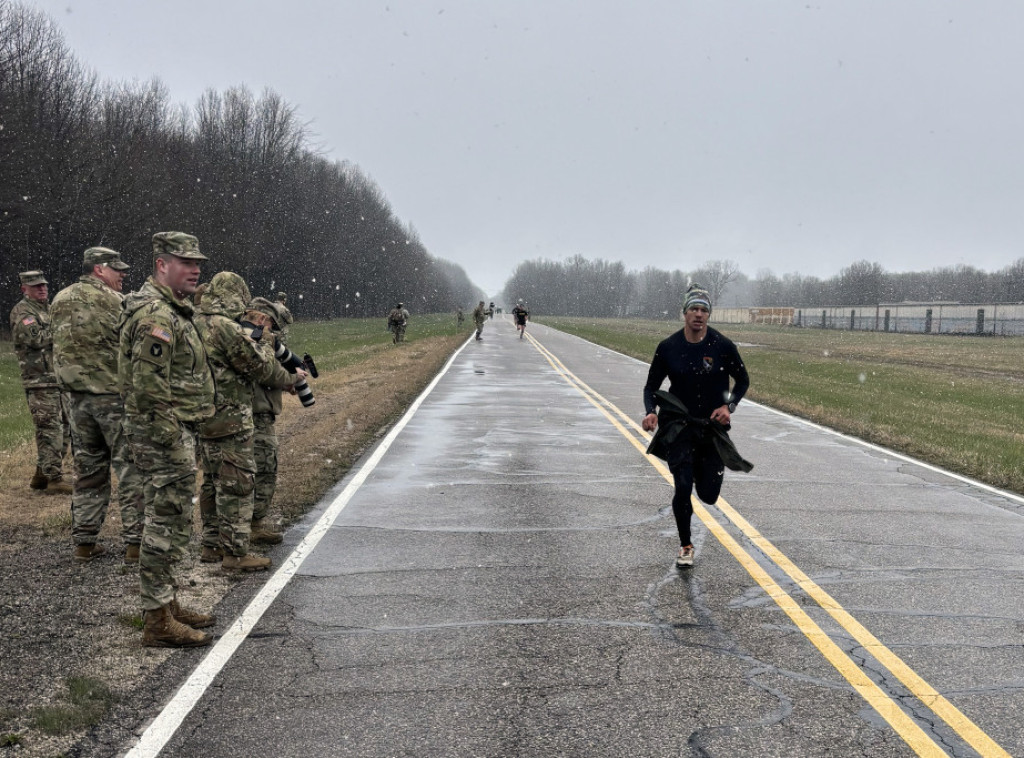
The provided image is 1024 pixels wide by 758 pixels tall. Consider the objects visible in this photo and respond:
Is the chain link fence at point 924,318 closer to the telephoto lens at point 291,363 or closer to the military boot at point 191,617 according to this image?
the telephoto lens at point 291,363

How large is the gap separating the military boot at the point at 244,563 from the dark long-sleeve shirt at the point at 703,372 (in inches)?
116

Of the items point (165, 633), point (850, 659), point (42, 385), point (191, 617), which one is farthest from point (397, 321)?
point (850, 659)

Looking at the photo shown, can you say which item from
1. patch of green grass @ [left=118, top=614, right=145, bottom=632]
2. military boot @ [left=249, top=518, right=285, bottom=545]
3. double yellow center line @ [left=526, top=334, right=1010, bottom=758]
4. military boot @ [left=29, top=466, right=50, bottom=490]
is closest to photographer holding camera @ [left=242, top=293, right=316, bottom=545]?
military boot @ [left=249, top=518, right=285, bottom=545]

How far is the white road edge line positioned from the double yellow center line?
313 cm

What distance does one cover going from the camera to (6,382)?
20484 mm

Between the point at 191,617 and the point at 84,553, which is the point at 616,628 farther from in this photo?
the point at 84,553

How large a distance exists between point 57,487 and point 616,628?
6236 mm

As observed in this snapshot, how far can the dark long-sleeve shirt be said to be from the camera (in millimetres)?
6371

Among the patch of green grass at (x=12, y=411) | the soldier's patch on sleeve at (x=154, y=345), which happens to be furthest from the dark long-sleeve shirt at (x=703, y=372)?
the patch of green grass at (x=12, y=411)

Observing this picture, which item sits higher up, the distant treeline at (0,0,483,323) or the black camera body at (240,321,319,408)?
the distant treeline at (0,0,483,323)

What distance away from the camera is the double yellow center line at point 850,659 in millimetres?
3732

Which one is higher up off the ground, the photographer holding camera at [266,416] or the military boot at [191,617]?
the photographer holding camera at [266,416]

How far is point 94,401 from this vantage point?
6465 millimetres

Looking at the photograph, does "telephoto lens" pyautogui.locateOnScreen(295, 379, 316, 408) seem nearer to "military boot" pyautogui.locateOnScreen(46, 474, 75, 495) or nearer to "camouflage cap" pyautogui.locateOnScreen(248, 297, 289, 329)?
"camouflage cap" pyautogui.locateOnScreen(248, 297, 289, 329)
